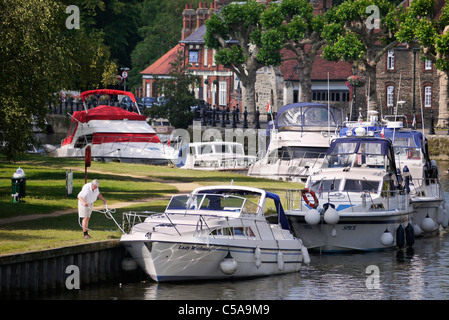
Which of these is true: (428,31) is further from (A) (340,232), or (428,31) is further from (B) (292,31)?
(A) (340,232)

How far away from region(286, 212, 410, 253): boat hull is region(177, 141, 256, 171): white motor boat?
1975 cm

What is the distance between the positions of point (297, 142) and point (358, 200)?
50.2 ft

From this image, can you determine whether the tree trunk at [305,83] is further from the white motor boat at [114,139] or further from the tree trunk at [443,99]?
the white motor boat at [114,139]

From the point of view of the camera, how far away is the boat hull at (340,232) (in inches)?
1067

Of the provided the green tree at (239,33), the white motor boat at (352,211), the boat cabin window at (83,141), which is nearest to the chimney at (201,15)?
the green tree at (239,33)

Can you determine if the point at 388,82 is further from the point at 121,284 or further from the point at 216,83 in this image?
the point at 121,284

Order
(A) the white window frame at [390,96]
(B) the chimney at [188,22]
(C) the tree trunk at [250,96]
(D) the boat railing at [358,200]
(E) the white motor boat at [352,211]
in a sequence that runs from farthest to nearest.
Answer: (B) the chimney at [188,22] → (A) the white window frame at [390,96] → (C) the tree trunk at [250,96] → (D) the boat railing at [358,200] → (E) the white motor boat at [352,211]

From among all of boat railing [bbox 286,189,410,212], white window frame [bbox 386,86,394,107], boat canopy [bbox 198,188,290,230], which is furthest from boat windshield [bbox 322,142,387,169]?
white window frame [bbox 386,86,394,107]

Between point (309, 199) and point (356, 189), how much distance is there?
5.57 feet

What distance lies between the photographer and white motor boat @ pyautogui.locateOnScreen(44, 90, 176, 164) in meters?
49.9

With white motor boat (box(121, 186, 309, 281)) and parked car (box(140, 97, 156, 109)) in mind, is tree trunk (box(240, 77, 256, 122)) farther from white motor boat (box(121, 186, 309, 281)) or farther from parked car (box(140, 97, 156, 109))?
white motor boat (box(121, 186, 309, 281))

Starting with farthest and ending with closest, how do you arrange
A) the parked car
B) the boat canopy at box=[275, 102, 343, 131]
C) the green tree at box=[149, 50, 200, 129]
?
the parked car
the green tree at box=[149, 50, 200, 129]
the boat canopy at box=[275, 102, 343, 131]

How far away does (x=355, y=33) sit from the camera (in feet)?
203

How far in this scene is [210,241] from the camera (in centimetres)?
2161
